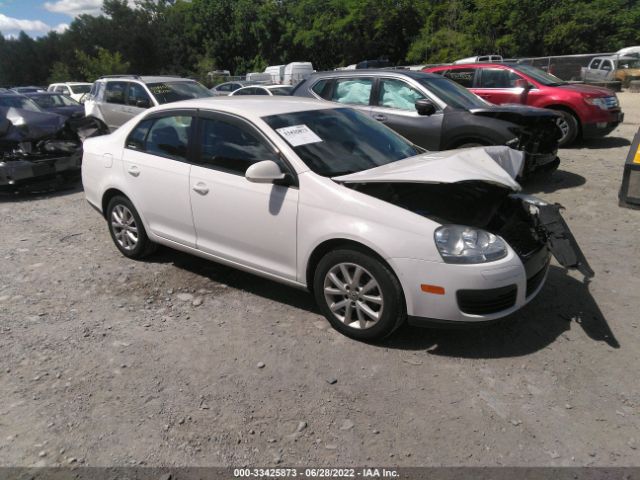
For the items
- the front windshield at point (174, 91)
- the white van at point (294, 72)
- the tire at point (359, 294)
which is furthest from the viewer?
the white van at point (294, 72)

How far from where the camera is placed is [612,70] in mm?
24781

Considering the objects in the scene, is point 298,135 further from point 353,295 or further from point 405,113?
point 405,113

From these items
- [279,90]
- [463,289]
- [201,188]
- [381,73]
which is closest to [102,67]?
[279,90]

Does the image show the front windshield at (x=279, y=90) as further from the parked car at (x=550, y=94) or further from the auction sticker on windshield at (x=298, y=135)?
the auction sticker on windshield at (x=298, y=135)

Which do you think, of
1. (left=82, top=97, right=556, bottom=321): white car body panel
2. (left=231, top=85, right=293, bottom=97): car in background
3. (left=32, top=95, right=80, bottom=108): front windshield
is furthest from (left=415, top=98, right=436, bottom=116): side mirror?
(left=32, top=95, right=80, bottom=108): front windshield

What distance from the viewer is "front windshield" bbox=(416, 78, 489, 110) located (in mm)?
7082

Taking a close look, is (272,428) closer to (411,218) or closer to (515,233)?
(411,218)

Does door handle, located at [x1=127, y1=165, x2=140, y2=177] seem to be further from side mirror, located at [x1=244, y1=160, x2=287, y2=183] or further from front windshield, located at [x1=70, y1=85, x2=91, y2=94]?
front windshield, located at [x1=70, y1=85, x2=91, y2=94]

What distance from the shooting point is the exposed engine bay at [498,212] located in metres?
3.30

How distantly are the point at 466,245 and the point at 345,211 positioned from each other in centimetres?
79

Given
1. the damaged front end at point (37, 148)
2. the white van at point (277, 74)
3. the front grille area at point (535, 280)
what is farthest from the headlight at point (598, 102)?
the white van at point (277, 74)

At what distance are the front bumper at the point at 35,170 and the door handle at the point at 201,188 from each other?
4.91m

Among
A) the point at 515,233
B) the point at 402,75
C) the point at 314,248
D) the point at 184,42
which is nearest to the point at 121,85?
the point at 402,75

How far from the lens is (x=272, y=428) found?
273cm
